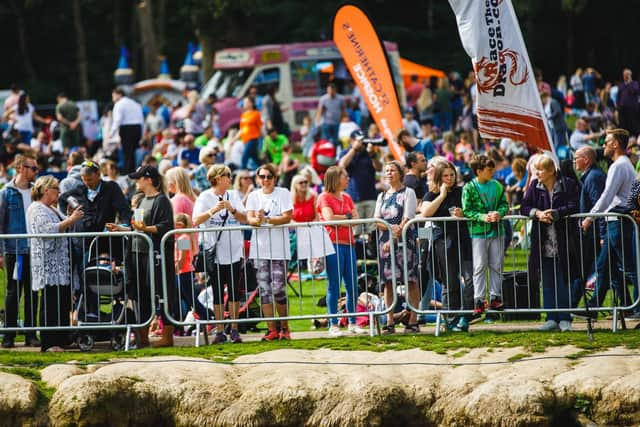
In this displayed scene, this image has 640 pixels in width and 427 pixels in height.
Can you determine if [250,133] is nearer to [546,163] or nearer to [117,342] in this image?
[117,342]

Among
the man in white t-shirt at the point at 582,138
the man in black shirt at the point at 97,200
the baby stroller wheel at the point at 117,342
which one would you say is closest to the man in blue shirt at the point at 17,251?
the man in black shirt at the point at 97,200

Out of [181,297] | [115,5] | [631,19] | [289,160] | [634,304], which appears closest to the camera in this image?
[634,304]

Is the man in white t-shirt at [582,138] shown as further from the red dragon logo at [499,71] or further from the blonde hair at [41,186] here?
the blonde hair at [41,186]

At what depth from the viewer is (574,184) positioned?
38.8 ft

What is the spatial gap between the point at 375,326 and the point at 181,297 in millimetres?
2156

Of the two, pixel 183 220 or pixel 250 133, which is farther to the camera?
pixel 250 133

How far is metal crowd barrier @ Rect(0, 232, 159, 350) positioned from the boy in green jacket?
3.14 m

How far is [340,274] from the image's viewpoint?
12.3m

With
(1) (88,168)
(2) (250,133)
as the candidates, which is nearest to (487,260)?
(1) (88,168)

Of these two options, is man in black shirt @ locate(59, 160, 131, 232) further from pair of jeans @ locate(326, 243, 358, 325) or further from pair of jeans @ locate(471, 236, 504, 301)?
pair of jeans @ locate(471, 236, 504, 301)

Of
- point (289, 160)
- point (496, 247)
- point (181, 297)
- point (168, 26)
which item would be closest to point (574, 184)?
point (496, 247)

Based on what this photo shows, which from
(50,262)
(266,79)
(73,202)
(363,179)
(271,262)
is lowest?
(271,262)

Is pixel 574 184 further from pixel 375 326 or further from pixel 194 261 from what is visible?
pixel 194 261

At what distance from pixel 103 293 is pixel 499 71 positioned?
4465mm
